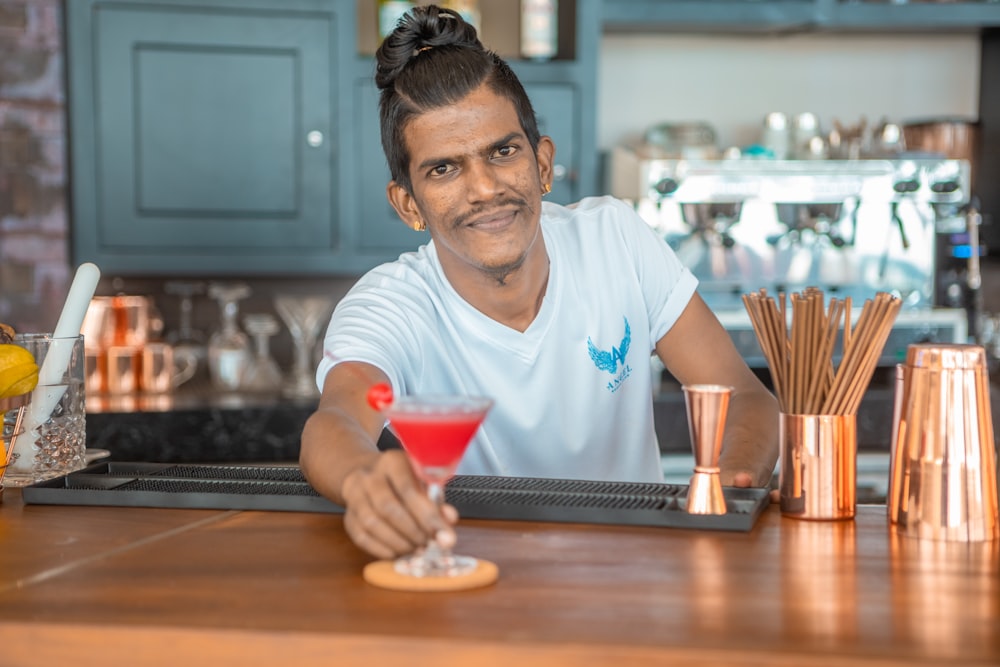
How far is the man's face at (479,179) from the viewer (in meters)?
1.81

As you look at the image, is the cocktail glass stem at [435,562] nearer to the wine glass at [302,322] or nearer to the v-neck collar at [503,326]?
the v-neck collar at [503,326]

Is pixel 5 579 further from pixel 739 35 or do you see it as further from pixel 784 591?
pixel 739 35

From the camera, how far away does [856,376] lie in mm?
1449

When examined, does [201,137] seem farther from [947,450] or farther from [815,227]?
[947,450]

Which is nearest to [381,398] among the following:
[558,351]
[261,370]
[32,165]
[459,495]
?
[459,495]

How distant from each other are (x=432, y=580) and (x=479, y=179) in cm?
81

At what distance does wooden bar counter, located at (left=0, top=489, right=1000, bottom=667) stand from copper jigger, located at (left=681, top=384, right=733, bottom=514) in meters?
0.05

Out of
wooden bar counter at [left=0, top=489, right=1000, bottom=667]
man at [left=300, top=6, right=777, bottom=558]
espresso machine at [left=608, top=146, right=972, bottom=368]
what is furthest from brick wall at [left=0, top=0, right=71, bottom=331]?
wooden bar counter at [left=0, top=489, right=1000, bottom=667]

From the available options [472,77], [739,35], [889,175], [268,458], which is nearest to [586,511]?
[472,77]

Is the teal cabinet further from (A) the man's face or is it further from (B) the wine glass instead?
(A) the man's face

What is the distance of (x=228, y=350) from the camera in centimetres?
349

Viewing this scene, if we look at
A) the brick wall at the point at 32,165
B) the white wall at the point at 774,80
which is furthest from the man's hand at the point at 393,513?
the white wall at the point at 774,80

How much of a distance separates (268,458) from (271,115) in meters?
1.01

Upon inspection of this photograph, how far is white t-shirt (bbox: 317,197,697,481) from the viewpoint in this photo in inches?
76.5
